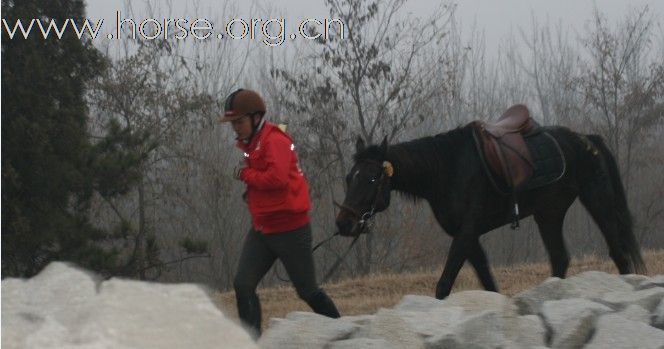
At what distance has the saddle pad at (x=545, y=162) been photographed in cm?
802

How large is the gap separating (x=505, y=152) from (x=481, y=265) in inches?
38.3

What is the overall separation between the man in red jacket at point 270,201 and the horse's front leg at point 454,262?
1805mm

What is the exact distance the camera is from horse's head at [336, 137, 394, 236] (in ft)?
23.1

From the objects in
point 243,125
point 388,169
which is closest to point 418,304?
point 243,125

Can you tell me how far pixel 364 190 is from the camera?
7.10 meters

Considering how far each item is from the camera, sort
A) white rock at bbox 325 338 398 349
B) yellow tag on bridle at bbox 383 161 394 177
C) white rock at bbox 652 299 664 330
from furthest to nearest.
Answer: yellow tag on bridle at bbox 383 161 394 177 < white rock at bbox 652 299 664 330 < white rock at bbox 325 338 398 349

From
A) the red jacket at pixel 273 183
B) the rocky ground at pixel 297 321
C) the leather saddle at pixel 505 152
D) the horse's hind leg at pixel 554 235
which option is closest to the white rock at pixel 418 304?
the rocky ground at pixel 297 321

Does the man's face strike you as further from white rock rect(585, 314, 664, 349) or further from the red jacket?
white rock rect(585, 314, 664, 349)

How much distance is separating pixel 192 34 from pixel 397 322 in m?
13.1

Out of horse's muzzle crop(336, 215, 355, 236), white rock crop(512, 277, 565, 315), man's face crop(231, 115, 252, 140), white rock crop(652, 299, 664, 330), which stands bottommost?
white rock crop(652, 299, 664, 330)

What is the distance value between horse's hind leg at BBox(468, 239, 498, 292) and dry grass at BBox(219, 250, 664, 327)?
2.39 metres

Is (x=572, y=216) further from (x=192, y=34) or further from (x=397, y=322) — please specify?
(x=397, y=322)

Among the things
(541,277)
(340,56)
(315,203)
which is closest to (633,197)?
(315,203)

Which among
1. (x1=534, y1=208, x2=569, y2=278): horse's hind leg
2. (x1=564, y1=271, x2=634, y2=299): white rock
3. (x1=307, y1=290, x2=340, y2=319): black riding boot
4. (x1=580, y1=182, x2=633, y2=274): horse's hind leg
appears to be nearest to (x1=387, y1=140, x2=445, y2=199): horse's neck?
(x1=534, y1=208, x2=569, y2=278): horse's hind leg
